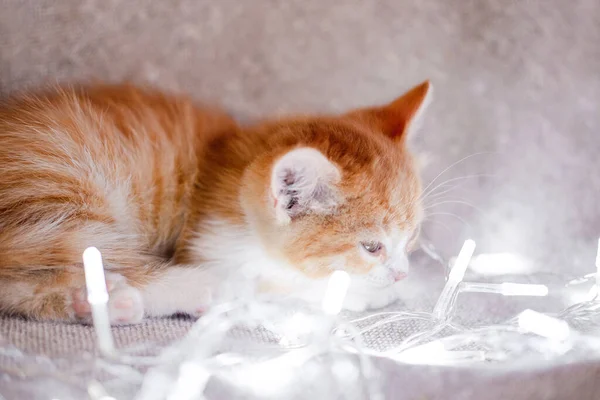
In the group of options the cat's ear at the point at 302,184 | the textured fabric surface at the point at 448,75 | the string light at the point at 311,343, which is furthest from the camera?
the textured fabric surface at the point at 448,75

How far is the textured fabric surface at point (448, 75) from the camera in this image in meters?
1.51

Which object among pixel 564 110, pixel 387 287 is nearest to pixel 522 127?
pixel 564 110

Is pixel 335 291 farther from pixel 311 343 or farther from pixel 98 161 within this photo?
pixel 98 161

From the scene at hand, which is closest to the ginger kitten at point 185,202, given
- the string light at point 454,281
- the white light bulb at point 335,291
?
the string light at point 454,281

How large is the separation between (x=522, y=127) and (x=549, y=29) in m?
0.25

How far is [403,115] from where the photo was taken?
4.28 feet

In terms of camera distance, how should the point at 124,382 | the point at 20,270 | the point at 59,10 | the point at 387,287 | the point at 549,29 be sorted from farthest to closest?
the point at 549,29
the point at 59,10
the point at 387,287
the point at 20,270
the point at 124,382

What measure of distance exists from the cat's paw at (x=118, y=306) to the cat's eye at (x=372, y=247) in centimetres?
42

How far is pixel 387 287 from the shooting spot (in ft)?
4.18

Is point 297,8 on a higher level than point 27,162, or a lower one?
higher

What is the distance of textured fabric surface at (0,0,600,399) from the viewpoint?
1.51m

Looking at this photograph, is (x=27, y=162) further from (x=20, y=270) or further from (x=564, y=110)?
(x=564, y=110)

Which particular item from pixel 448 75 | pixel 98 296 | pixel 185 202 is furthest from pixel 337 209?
pixel 448 75

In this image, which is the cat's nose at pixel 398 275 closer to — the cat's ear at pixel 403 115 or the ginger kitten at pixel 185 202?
the ginger kitten at pixel 185 202
